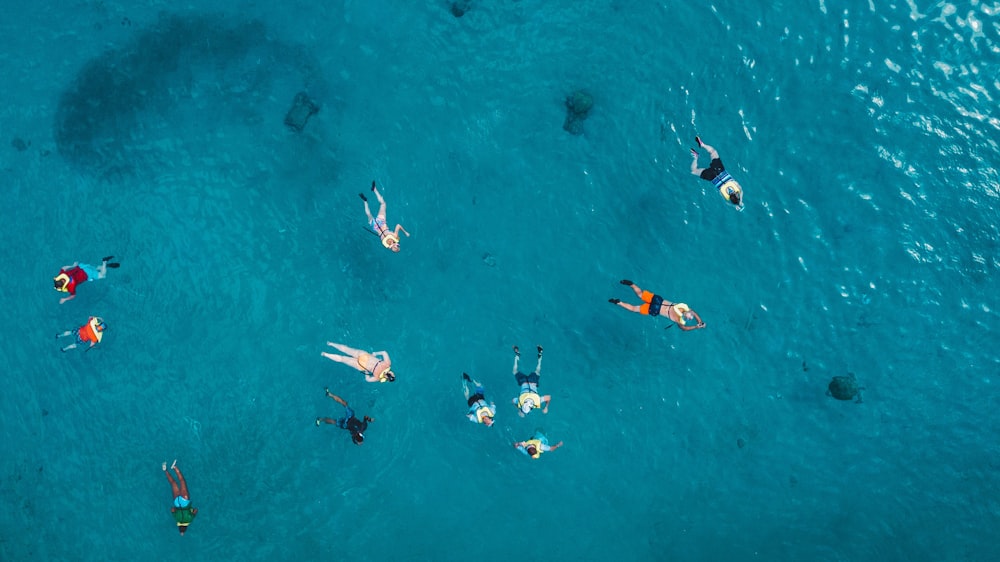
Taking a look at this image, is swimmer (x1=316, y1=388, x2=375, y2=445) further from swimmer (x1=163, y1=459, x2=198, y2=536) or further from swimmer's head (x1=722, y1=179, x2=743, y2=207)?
swimmer's head (x1=722, y1=179, x2=743, y2=207)

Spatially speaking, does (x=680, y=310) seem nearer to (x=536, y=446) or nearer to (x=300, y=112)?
(x=536, y=446)

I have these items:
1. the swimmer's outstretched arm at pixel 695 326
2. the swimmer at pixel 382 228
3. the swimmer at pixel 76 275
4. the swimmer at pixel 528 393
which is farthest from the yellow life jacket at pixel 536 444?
the swimmer at pixel 76 275

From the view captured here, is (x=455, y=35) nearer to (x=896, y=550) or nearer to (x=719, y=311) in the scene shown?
(x=719, y=311)

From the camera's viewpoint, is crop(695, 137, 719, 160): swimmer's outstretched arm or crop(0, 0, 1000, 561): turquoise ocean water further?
crop(0, 0, 1000, 561): turquoise ocean water

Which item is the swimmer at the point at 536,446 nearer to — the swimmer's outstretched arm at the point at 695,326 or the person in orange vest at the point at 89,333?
the swimmer's outstretched arm at the point at 695,326

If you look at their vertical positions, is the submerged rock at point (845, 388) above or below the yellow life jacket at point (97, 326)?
above

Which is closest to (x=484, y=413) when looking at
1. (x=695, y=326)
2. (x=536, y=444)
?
(x=536, y=444)

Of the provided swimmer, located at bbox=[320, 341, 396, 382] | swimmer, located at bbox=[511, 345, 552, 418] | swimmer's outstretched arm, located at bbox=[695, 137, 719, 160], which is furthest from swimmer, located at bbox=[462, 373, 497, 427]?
swimmer's outstretched arm, located at bbox=[695, 137, 719, 160]

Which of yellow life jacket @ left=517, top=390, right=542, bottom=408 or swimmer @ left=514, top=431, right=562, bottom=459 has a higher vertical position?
yellow life jacket @ left=517, top=390, right=542, bottom=408
